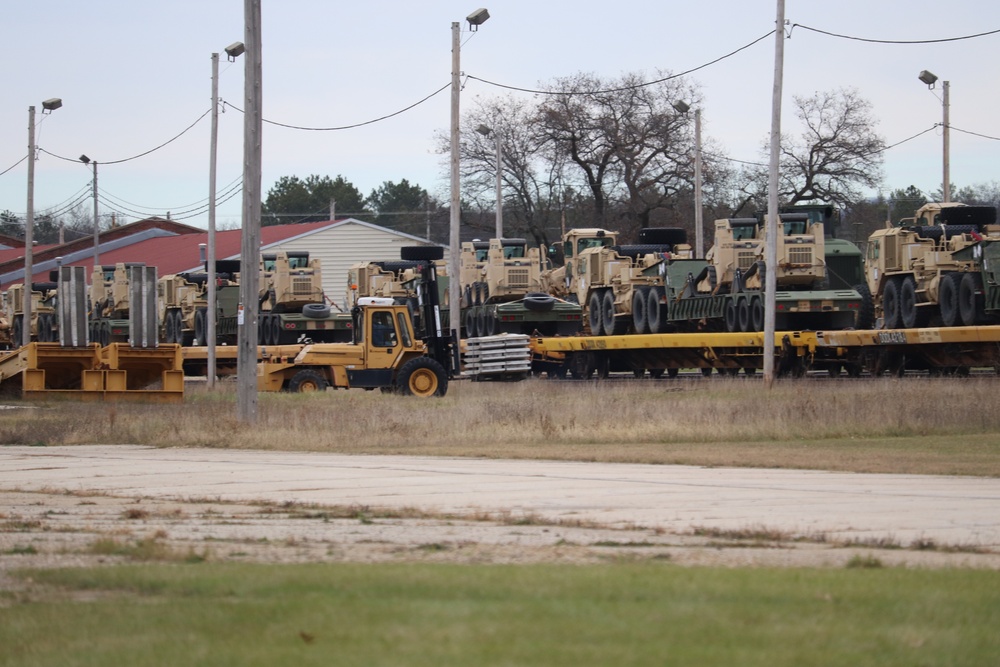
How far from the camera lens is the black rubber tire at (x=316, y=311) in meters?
42.1

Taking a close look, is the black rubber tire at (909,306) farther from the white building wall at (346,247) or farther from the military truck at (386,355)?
the white building wall at (346,247)

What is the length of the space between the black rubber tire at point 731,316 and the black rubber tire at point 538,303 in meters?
6.62

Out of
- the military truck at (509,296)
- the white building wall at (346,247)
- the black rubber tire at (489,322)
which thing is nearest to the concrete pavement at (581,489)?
the military truck at (509,296)

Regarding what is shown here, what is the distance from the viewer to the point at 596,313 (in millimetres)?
40156

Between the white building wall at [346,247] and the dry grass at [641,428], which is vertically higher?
the white building wall at [346,247]

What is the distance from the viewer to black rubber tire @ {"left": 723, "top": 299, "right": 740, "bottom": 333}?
3331cm

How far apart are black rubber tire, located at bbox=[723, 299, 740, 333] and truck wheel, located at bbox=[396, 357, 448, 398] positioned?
7.53 metres

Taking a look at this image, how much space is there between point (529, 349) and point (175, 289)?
836 inches

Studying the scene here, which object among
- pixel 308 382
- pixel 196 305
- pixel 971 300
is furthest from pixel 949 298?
pixel 196 305

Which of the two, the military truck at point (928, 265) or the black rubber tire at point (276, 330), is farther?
the black rubber tire at point (276, 330)

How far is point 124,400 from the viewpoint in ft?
94.4

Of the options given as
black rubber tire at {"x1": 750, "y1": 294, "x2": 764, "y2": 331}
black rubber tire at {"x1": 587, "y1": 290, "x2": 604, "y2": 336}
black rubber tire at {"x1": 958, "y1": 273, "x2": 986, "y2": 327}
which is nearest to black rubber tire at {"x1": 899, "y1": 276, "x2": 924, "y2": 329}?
black rubber tire at {"x1": 958, "y1": 273, "x2": 986, "y2": 327}

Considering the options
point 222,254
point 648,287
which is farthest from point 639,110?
point 648,287

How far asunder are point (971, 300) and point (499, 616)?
2333cm
